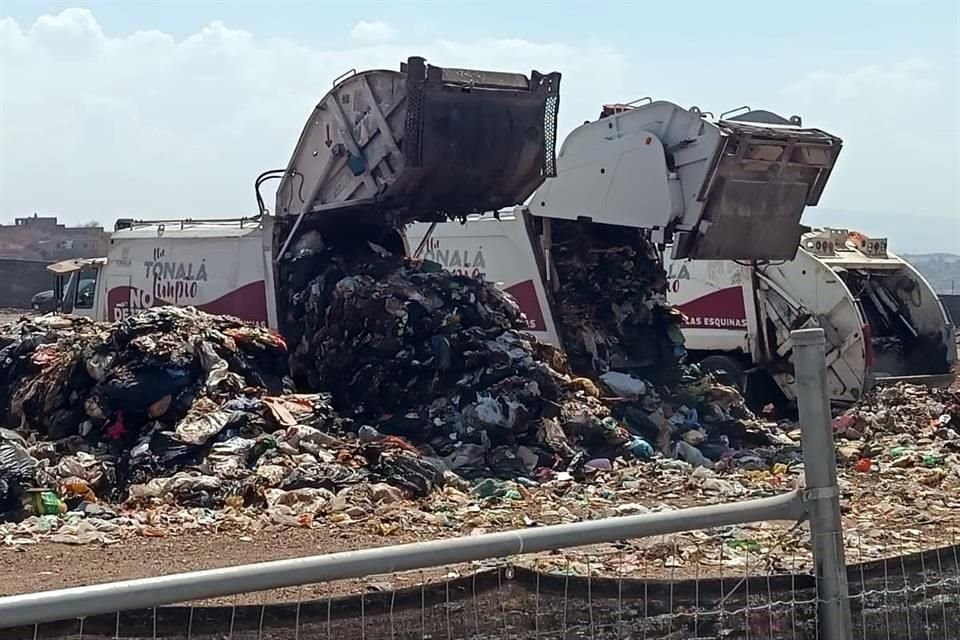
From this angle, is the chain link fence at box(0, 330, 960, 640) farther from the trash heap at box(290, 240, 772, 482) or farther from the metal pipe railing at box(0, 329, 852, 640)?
the trash heap at box(290, 240, 772, 482)

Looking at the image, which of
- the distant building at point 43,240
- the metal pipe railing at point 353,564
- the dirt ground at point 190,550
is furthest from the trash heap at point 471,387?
the distant building at point 43,240

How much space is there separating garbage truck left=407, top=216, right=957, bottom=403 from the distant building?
44.7m

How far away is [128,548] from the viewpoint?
628 cm

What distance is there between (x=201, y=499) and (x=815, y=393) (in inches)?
209

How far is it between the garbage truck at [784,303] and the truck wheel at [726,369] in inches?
0.4

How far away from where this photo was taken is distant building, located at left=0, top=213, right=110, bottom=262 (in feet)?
191

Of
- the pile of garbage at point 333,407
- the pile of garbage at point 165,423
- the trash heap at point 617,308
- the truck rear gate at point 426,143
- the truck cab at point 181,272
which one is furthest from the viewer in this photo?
the trash heap at point 617,308

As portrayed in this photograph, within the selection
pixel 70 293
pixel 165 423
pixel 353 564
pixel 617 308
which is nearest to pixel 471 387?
pixel 165 423

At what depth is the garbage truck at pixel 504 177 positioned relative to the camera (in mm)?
10562

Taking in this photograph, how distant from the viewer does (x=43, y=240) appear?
67875 millimetres

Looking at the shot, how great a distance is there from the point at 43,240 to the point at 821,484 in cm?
6948

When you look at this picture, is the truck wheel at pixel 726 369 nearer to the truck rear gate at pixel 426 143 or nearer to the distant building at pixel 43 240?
the truck rear gate at pixel 426 143

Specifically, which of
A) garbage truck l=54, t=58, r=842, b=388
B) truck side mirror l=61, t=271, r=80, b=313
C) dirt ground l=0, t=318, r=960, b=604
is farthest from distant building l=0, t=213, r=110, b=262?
dirt ground l=0, t=318, r=960, b=604

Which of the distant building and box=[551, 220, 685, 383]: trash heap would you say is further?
the distant building
